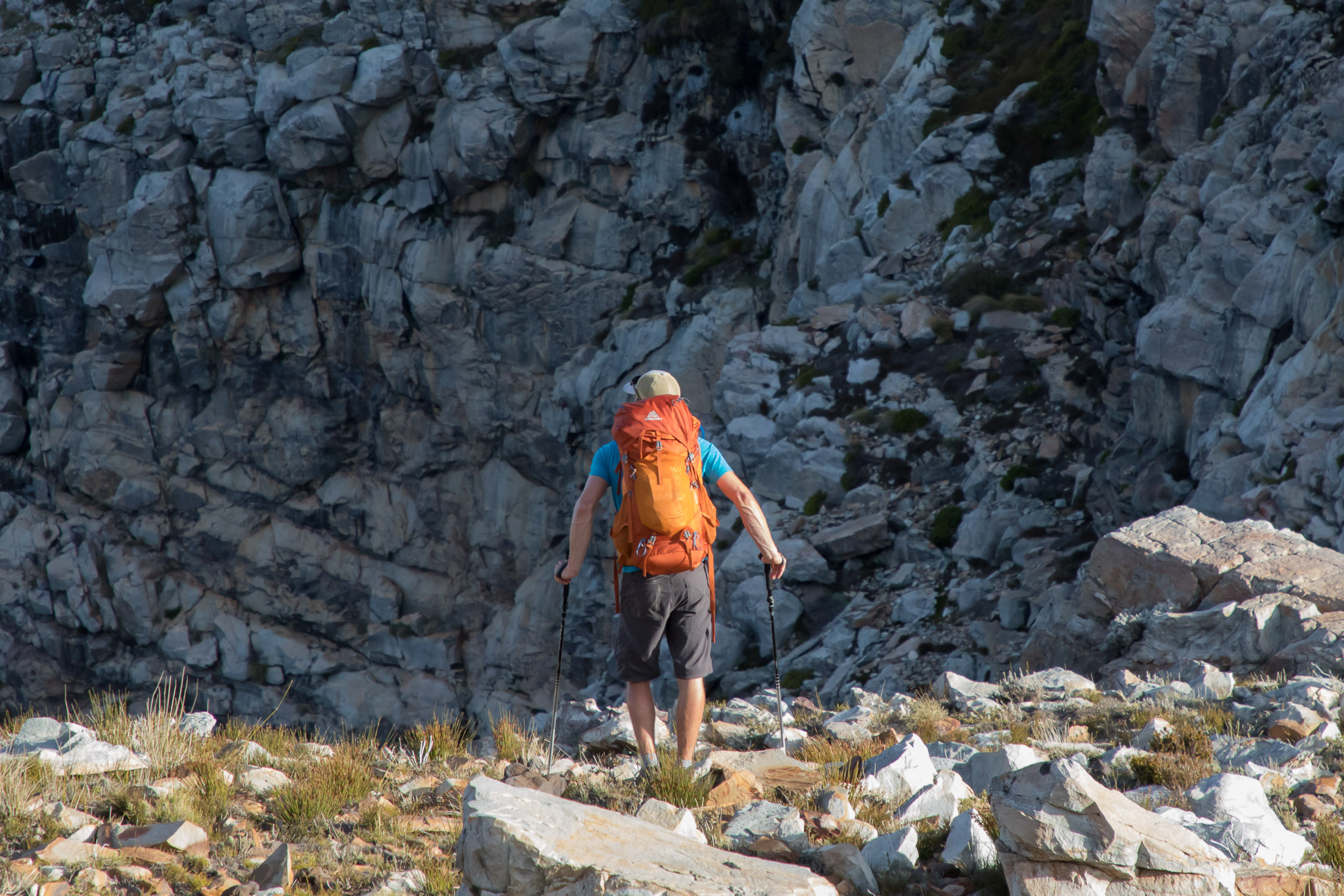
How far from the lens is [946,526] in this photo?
53.3 feet

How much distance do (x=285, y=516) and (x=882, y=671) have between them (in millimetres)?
32538

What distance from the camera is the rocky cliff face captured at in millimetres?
14820

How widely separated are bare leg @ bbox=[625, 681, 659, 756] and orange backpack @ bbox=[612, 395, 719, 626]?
0.56 meters

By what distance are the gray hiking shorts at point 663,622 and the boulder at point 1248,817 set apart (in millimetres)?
2747

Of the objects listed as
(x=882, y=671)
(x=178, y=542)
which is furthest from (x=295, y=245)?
(x=882, y=671)

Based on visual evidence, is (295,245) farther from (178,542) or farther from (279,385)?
(178,542)

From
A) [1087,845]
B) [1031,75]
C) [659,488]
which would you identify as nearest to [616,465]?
[659,488]

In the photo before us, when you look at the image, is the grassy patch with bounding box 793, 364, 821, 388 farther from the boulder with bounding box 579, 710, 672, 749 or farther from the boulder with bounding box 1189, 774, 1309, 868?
the boulder with bounding box 1189, 774, 1309, 868

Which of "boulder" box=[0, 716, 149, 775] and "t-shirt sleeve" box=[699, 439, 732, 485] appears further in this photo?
"t-shirt sleeve" box=[699, 439, 732, 485]

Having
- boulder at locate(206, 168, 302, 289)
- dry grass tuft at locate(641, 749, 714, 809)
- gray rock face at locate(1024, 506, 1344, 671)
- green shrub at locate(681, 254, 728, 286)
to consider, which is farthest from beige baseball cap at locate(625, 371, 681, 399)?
boulder at locate(206, 168, 302, 289)

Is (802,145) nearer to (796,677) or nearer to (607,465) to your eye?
(796,677)

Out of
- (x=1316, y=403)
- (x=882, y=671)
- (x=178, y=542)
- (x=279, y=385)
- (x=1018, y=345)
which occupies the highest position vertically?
(x=1316, y=403)

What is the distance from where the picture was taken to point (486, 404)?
120ft

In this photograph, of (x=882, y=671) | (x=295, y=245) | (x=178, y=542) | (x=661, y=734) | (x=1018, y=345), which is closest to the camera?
(x=661, y=734)
